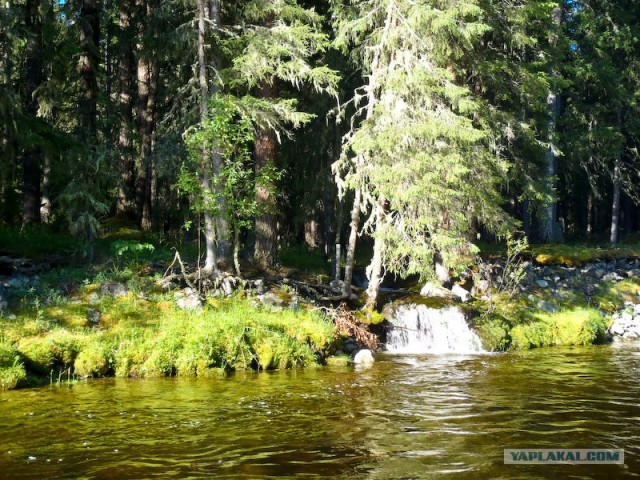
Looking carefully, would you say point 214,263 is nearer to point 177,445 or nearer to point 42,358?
point 42,358

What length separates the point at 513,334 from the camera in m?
16.3

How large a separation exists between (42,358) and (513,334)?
11.3 meters

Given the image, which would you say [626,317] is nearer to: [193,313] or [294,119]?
[294,119]

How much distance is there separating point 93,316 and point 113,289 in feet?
4.78

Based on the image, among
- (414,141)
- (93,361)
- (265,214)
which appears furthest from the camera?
(265,214)

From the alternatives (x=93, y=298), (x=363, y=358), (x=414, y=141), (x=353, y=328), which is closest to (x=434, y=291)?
(x=353, y=328)

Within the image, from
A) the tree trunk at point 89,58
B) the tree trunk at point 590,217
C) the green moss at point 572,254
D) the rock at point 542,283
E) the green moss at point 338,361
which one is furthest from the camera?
the tree trunk at point 590,217

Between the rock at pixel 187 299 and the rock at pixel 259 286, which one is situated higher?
the rock at pixel 259 286

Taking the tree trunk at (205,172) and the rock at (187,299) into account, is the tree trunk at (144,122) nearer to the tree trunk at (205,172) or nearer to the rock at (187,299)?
the tree trunk at (205,172)

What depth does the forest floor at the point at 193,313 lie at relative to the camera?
38.5 ft

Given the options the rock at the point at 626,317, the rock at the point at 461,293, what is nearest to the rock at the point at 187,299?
the rock at the point at 461,293

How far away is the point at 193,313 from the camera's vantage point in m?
13.5

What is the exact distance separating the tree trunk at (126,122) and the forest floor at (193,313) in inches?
90.2

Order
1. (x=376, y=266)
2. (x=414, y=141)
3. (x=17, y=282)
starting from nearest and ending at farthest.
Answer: (x=17, y=282) → (x=414, y=141) → (x=376, y=266)
